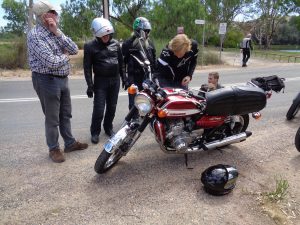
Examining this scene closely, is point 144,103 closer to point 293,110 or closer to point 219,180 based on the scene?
point 219,180

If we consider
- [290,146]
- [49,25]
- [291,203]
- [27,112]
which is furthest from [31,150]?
[290,146]

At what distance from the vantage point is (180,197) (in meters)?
3.51

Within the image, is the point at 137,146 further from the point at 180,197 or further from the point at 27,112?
the point at 27,112

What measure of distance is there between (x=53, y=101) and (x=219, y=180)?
213 cm

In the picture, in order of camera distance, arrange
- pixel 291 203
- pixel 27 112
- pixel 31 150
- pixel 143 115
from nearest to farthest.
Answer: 1. pixel 291 203
2. pixel 143 115
3. pixel 31 150
4. pixel 27 112

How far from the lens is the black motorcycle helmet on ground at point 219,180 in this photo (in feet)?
11.3

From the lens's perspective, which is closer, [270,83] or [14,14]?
[270,83]

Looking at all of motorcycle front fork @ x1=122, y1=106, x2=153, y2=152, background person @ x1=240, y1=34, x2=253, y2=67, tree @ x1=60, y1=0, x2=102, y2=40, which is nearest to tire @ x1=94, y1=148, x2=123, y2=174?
motorcycle front fork @ x1=122, y1=106, x2=153, y2=152

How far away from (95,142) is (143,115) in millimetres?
1594

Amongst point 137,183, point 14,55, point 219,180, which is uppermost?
point 14,55

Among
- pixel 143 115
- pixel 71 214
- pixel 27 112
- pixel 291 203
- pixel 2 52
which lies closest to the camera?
pixel 71 214

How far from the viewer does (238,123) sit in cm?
460

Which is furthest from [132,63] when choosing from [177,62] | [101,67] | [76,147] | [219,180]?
[219,180]

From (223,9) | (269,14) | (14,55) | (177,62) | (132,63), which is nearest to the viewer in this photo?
(177,62)
